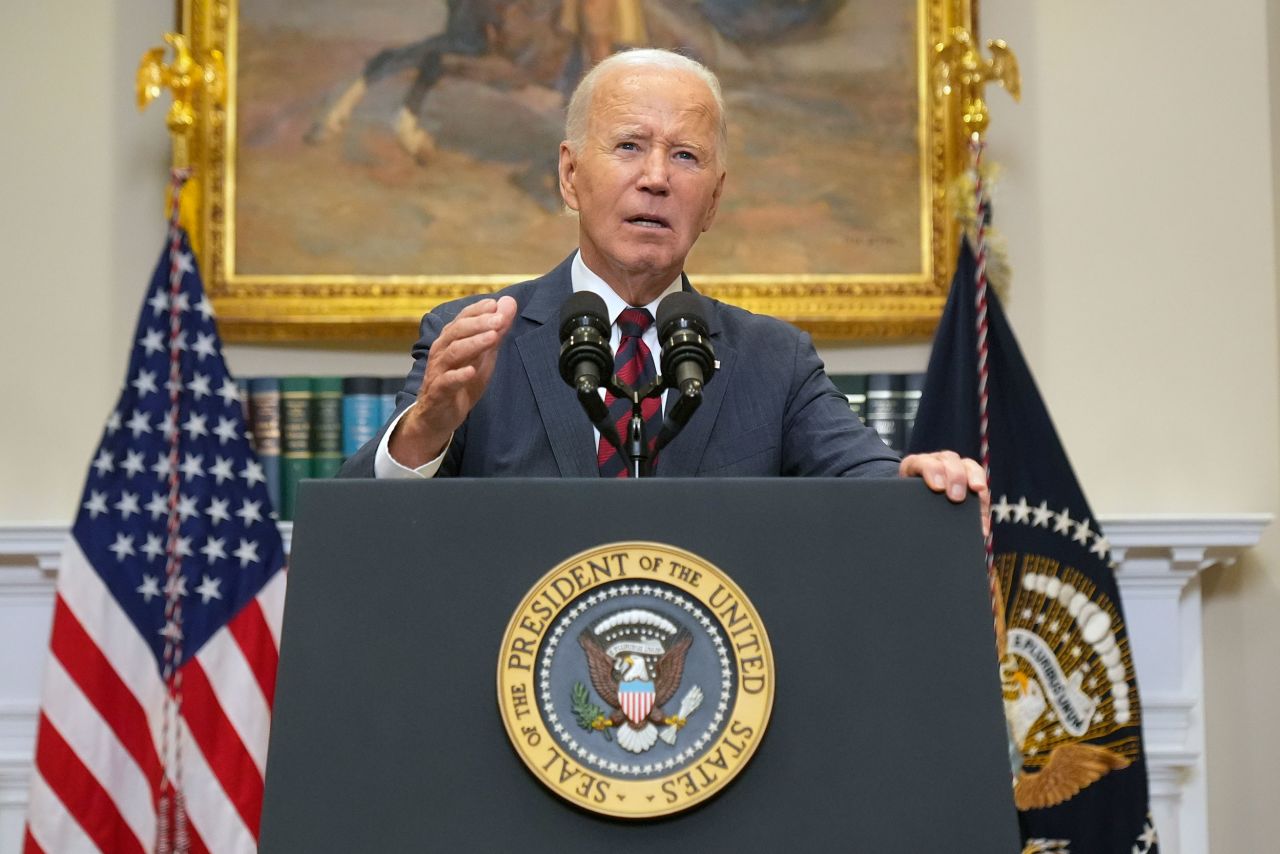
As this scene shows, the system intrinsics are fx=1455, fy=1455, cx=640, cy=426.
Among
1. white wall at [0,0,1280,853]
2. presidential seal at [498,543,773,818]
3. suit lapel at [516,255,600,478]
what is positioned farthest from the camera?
white wall at [0,0,1280,853]

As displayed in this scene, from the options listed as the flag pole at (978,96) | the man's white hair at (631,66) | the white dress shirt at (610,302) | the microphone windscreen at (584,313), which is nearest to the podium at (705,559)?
the microphone windscreen at (584,313)

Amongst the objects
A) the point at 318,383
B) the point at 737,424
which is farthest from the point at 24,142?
the point at 737,424

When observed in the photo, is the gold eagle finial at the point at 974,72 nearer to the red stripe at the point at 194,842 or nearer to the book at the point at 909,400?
the book at the point at 909,400

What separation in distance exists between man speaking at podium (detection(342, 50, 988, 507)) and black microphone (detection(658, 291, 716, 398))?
0.89 ft

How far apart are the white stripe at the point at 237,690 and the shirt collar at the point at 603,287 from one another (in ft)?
7.12

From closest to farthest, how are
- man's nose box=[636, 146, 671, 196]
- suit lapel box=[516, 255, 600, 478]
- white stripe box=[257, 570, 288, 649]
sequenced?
suit lapel box=[516, 255, 600, 478]
man's nose box=[636, 146, 671, 196]
white stripe box=[257, 570, 288, 649]

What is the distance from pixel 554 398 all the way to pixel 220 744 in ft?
7.74

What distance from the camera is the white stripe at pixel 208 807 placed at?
164 inches

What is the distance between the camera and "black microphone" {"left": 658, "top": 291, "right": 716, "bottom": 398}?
186cm

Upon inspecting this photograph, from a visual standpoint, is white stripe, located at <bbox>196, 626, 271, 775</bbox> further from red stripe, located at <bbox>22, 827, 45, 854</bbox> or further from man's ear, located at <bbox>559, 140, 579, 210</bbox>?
man's ear, located at <bbox>559, 140, 579, 210</bbox>

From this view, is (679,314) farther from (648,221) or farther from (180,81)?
(180,81)

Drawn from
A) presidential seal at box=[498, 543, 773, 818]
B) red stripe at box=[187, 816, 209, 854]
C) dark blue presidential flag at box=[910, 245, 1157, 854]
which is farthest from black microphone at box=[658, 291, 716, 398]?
red stripe at box=[187, 816, 209, 854]

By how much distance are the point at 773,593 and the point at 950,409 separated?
2.70 metres

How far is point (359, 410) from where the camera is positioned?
14.7 ft
